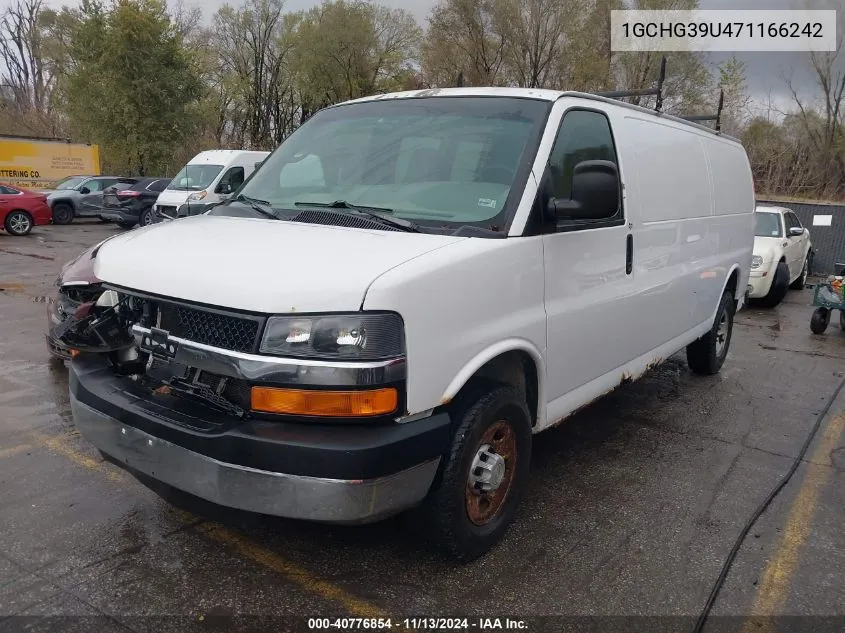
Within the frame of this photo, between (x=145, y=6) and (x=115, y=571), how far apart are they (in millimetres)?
30646

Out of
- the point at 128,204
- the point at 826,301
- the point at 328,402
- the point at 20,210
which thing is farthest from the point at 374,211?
the point at 128,204

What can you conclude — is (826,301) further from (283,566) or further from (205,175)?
(205,175)

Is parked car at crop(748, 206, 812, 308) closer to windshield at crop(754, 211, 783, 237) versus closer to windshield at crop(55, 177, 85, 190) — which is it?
windshield at crop(754, 211, 783, 237)

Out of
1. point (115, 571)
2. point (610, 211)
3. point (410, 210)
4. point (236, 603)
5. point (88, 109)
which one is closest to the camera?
point (236, 603)

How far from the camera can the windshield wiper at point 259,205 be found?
3617 mm

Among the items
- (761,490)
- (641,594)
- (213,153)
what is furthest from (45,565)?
(213,153)

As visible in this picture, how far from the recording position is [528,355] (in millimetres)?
3377

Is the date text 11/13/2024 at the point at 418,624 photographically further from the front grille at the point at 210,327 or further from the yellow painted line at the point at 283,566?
the front grille at the point at 210,327

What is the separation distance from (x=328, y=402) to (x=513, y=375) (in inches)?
44.6

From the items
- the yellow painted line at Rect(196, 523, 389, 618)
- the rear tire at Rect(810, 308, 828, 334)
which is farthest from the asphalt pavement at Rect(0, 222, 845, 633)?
the rear tire at Rect(810, 308, 828, 334)

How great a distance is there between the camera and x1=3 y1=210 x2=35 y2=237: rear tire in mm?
18672

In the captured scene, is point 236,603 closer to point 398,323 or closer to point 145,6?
point 398,323

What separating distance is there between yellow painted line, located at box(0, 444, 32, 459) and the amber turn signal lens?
2.67 meters

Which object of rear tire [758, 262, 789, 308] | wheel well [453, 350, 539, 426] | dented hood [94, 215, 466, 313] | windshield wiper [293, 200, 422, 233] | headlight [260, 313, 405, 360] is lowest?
rear tire [758, 262, 789, 308]
